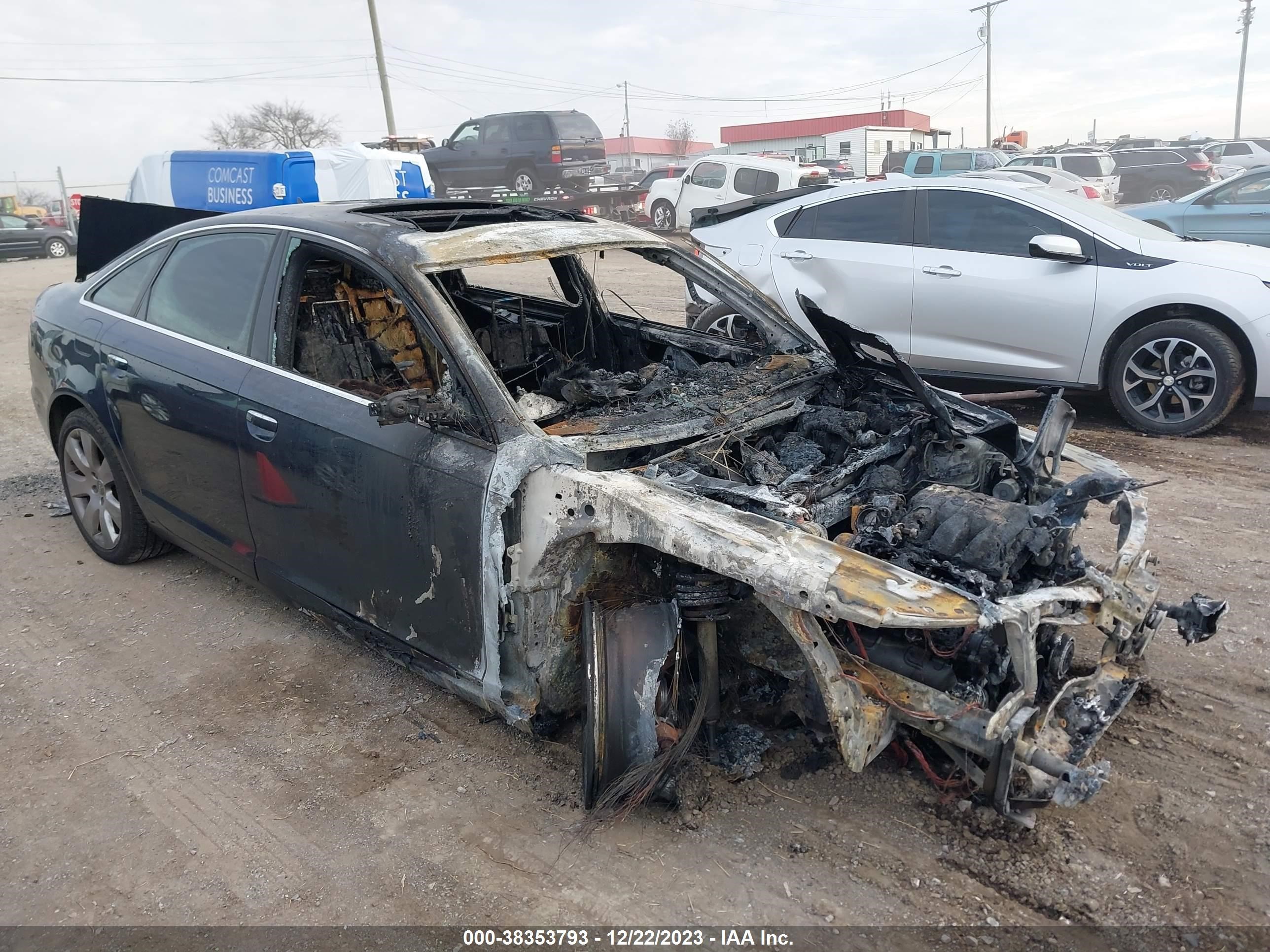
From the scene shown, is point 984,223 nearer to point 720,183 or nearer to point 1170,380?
point 1170,380

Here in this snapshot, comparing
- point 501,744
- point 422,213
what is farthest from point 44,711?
point 422,213

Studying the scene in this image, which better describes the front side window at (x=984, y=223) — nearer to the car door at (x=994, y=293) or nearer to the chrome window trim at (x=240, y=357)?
the car door at (x=994, y=293)

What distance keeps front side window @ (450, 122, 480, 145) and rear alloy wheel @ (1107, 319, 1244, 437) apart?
1736 cm

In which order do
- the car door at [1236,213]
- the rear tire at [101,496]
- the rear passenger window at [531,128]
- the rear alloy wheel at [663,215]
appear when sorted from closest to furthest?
the rear tire at [101,496] → the car door at [1236,213] → the rear alloy wheel at [663,215] → the rear passenger window at [531,128]

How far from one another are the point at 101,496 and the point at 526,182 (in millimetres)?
17455

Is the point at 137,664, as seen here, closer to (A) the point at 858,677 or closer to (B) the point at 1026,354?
(A) the point at 858,677

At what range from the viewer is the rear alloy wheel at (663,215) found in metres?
19.8

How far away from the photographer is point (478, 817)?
9.32 feet

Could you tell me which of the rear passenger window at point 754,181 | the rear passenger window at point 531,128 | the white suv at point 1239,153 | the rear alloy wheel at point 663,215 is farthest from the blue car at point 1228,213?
the white suv at point 1239,153

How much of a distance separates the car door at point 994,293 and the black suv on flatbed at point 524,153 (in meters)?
14.9

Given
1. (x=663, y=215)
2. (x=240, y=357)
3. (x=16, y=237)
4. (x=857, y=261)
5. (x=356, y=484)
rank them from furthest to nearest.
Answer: (x=16, y=237), (x=663, y=215), (x=857, y=261), (x=240, y=357), (x=356, y=484)

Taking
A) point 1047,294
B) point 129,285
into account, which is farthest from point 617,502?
point 1047,294

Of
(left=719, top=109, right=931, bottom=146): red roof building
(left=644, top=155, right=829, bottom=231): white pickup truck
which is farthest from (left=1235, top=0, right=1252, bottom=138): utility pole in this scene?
(left=644, top=155, right=829, bottom=231): white pickup truck

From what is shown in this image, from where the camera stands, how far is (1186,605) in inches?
107
